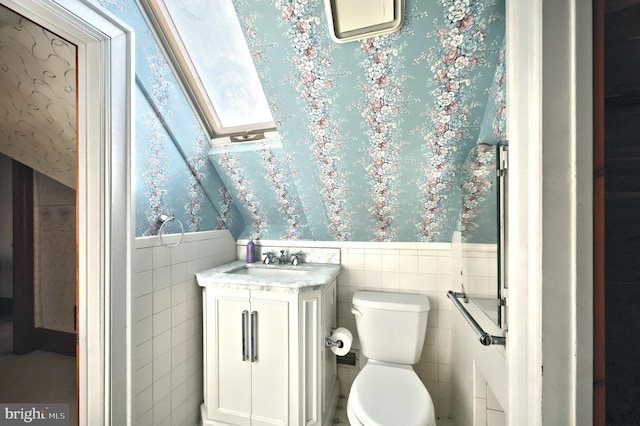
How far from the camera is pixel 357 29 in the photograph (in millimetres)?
1007

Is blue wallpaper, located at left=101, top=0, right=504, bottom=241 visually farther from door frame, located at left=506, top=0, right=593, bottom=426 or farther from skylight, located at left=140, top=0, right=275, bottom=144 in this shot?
door frame, located at left=506, top=0, right=593, bottom=426

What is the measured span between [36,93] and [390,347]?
241 centimetres

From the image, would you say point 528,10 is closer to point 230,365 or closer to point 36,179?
point 230,365

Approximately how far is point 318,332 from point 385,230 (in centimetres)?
82

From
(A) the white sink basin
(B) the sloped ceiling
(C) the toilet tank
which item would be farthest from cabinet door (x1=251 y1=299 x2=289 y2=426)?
(B) the sloped ceiling

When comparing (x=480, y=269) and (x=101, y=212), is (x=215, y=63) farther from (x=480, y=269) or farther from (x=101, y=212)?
(x=480, y=269)

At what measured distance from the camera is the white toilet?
3.85 feet

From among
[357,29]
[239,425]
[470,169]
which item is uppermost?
[357,29]

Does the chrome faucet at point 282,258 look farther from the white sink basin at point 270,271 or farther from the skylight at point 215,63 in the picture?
the skylight at point 215,63

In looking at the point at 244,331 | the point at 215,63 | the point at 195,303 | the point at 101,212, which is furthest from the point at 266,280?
the point at 215,63

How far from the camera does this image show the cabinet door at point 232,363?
1404mm

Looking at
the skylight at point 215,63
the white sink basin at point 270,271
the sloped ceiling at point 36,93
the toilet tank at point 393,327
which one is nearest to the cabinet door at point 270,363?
the white sink basin at point 270,271
